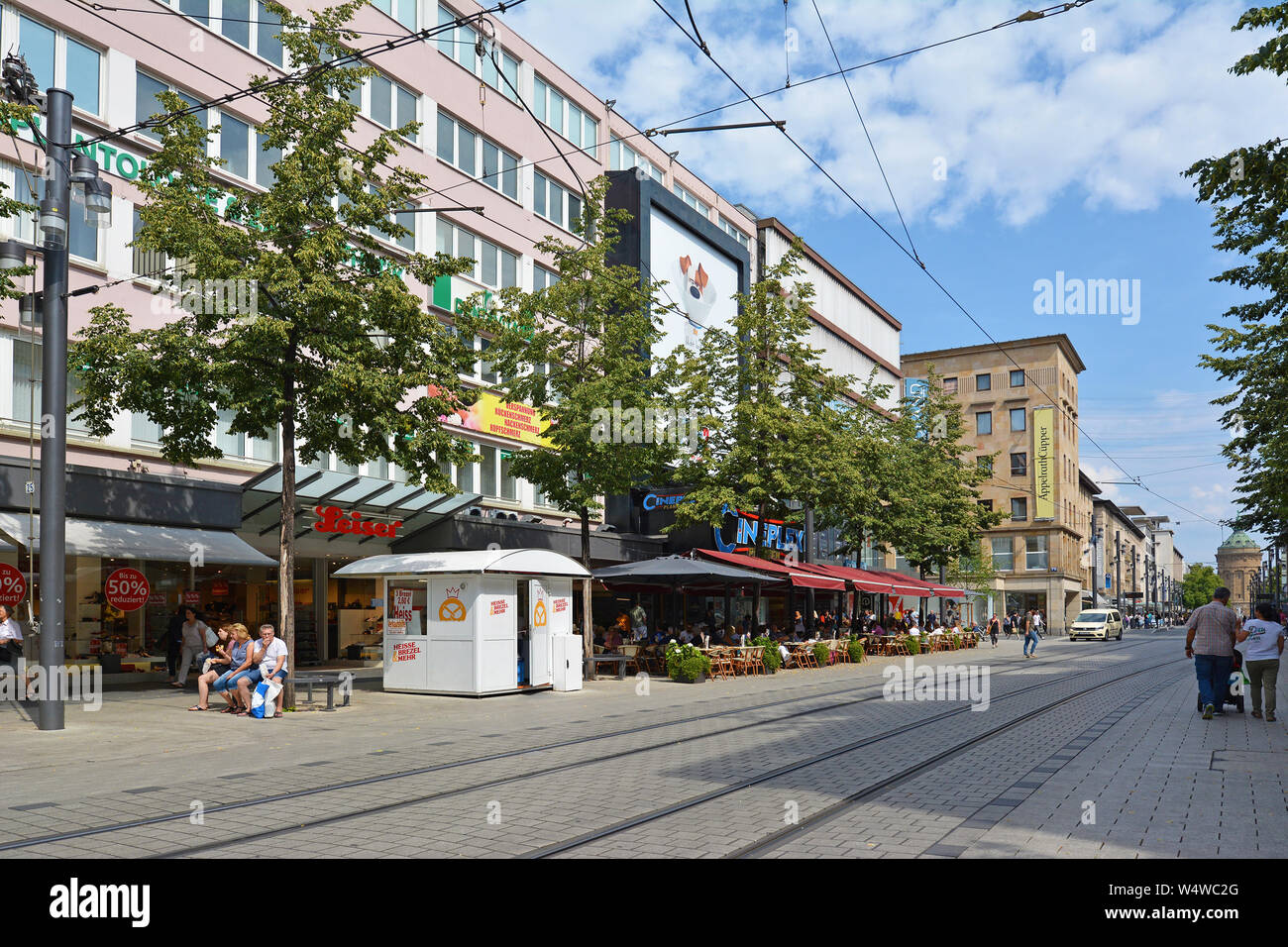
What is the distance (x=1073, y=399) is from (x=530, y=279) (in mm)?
70972

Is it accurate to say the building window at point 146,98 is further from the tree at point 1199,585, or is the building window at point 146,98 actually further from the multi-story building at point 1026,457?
the tree at point 1199,585

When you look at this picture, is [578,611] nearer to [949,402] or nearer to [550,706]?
→ [550,706]

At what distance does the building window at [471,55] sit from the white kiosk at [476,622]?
1636 cm

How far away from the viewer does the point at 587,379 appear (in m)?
25.5

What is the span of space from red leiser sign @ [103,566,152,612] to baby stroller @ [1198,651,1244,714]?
1906cm

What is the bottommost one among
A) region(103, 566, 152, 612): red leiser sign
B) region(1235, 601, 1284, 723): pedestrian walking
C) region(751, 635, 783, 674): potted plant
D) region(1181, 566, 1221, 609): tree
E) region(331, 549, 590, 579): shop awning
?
region(1181, 566, 1221, 609): tree

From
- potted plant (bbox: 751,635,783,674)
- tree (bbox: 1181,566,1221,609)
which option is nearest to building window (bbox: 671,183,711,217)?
potted plant (bbox: 751,635,783,674)

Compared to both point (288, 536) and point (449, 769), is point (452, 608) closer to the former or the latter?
point (288, 536)

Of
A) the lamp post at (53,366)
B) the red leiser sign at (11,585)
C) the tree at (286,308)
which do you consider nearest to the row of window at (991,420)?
the tree at (286,308)

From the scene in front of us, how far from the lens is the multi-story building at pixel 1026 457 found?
83375 millimetres

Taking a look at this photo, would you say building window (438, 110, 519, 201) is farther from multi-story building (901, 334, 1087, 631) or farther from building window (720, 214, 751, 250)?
multi-story building (901, 334, 1087, 631)

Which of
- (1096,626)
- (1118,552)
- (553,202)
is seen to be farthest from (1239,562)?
(553,202)

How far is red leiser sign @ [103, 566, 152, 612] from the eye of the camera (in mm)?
21688
